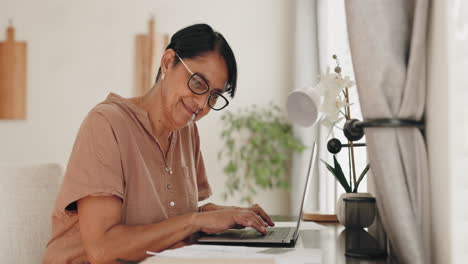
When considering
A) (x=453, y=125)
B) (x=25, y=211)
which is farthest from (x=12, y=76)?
(x=453, y=125)

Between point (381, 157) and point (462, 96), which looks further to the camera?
point (381, 157)

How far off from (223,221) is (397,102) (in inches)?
21.4

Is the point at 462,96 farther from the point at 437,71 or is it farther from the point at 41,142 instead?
the point at 41,142

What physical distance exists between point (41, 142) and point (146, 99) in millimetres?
3024

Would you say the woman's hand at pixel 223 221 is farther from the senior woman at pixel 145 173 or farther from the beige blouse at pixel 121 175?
the beige blouse at pixel 121 175

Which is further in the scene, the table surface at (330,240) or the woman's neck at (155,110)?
the woman's neck at (155,110)

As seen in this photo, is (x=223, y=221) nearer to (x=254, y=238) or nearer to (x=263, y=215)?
(x=254, y=238)

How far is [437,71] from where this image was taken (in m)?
0.94

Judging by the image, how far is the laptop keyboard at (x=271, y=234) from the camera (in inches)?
51.8

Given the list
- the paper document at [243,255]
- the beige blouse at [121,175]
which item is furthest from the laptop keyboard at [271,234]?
the beige blouse at [121,175]

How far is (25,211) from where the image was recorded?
1.64 meters

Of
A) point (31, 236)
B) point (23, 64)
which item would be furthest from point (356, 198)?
point (23, 64)

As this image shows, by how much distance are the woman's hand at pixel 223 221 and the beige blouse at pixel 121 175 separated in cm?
21

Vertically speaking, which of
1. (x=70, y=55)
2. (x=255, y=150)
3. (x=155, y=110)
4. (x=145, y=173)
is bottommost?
(x=255, y=150)
